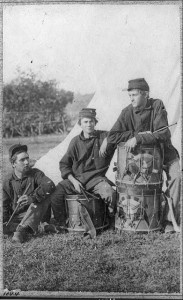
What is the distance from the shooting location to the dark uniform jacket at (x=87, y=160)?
5484mm

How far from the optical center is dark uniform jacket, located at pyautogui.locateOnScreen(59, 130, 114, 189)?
5.48m

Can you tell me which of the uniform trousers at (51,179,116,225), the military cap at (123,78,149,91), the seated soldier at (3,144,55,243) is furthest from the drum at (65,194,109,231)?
the military cap at (123,78,149,91)

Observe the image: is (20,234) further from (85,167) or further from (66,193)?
(85,167)

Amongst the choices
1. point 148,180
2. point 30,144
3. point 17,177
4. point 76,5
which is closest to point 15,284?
point 17,177

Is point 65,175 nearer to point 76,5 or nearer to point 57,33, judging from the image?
point 57,33

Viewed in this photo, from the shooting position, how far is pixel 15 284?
5480 mm

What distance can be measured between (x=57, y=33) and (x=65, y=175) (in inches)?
69.7

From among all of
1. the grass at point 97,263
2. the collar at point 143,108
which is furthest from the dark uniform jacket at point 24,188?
the collar at point 143,108

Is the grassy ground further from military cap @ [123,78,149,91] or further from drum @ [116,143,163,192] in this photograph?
military cap @ [123,78,149,91]

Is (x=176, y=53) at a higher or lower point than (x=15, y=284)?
higher

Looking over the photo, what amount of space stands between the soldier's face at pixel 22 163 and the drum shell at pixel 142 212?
1288 mm

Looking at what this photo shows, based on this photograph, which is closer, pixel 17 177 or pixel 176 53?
pixel 176 53

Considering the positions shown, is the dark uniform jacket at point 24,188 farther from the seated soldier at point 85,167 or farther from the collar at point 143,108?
the collar at point 143,108

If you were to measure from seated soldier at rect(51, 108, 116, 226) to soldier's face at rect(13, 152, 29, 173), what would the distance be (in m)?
0.45
